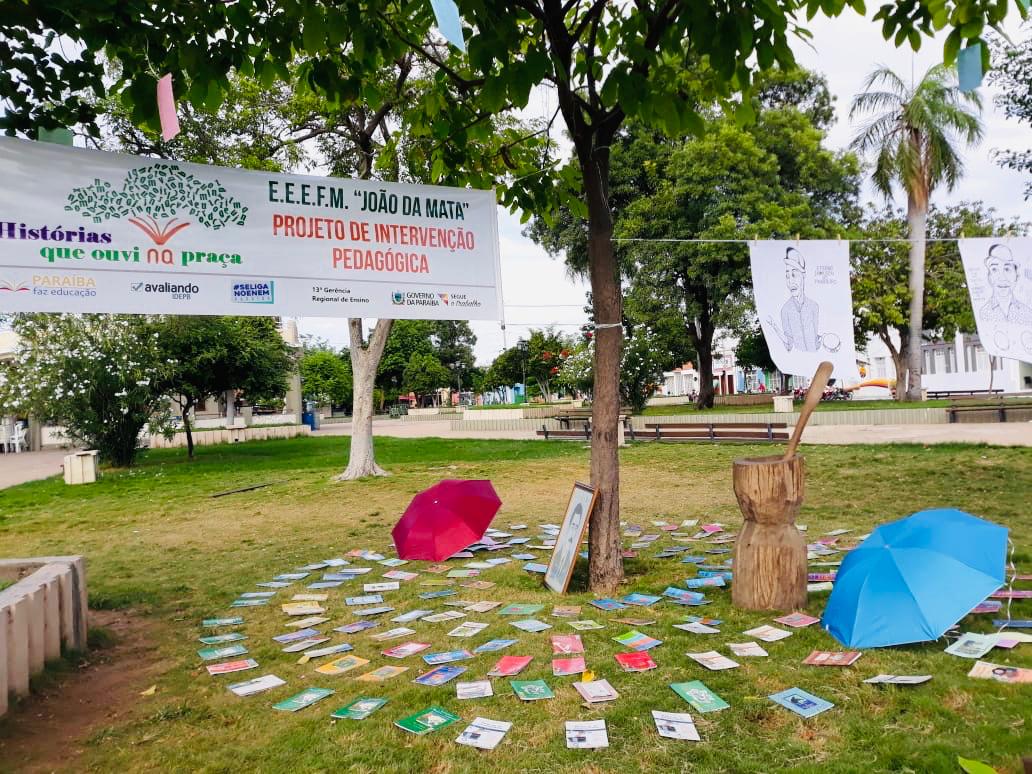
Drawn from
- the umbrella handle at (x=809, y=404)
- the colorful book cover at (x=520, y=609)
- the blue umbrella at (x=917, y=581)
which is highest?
the umbrella handle at (x=809, y=404)

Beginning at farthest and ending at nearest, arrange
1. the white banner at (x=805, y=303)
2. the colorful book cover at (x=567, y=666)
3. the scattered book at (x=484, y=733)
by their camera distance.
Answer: the white banner at (x=805, y=303), the colorful book cover at (x=567, y=666), the scattered book at (x=484, y=733)

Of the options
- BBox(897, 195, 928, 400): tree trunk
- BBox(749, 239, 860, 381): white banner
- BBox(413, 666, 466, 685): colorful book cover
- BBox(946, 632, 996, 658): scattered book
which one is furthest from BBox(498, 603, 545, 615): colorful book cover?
BBox(897, 195, 928, 400): tree trunk

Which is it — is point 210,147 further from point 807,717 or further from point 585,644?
point 807,717

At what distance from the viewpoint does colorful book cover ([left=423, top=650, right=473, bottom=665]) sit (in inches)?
151

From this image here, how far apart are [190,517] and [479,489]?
5.27 m

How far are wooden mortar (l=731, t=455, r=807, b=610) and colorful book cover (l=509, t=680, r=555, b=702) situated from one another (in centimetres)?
Result: 168

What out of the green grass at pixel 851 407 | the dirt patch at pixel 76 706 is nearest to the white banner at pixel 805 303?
the dirt patch at pixel 76 706

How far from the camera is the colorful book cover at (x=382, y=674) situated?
3645mm

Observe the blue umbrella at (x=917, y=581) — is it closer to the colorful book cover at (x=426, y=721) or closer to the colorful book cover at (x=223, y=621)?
the colorful book cover at (x=426, y=721)

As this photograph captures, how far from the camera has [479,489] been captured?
22.1ft

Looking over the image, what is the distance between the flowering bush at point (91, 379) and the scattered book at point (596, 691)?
1495 centimetres

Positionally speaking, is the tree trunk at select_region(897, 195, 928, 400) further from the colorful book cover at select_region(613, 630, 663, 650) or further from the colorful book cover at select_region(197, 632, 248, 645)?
the colorful book cover at select_region(197, 632, 248, 645)

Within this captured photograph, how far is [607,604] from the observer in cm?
469

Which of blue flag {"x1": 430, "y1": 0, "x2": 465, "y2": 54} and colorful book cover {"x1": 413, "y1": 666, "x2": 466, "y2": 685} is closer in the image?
blue flag {"x1": 430, "y1": 0, "x2": 465, "y2": 54}
